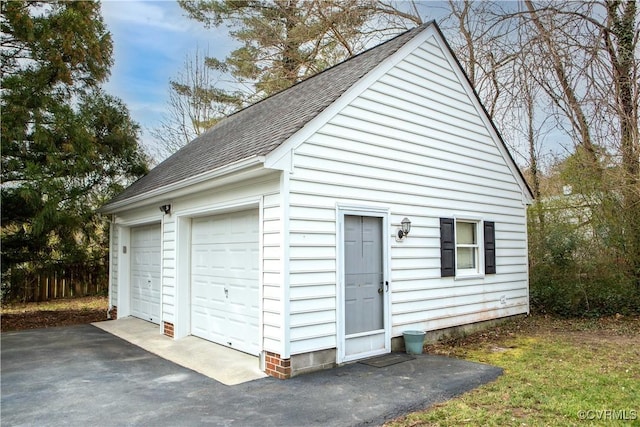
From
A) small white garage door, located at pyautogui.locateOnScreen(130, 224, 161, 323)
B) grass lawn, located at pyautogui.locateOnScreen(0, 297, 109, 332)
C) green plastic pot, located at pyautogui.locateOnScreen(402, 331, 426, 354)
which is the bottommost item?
grass lawn, located at pyautogui.locateOnScreen(0, 297, 109, 332)

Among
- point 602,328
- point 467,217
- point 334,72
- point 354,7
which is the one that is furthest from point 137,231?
point 602,328

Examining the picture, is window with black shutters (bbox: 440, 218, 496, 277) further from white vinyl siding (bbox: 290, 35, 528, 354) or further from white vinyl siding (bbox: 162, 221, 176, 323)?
white vinyl siding (bbox: 162, 221, 176, 323)

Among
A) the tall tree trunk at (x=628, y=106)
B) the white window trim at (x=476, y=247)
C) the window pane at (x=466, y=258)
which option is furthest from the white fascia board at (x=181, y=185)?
the tall tree trunk at (x=628, y=106)

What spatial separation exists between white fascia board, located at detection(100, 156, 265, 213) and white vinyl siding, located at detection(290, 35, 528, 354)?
61 centimetres

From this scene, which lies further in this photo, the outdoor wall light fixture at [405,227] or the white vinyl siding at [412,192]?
the outdoor wall light fixture at [405,227]

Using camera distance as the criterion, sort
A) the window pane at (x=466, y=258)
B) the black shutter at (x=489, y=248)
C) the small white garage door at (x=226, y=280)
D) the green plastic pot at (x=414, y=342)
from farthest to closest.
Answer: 1. the black shutter at (x=489, y=248)
2. the window pane at (x=466, y=258)
3. the green plastic pot at (x=414, y=342)
4. the small white garage door at (x=226, y=280)

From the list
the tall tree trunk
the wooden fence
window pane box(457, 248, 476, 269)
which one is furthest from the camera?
the wooden fence

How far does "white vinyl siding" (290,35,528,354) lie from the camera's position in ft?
19.0

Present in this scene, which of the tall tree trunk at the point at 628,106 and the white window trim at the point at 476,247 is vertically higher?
the tall tree trunk at the point at 628,106

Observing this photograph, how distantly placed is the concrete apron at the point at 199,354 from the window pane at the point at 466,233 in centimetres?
442

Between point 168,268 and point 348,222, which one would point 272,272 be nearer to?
point 348,222

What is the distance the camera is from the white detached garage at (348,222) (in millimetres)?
5691

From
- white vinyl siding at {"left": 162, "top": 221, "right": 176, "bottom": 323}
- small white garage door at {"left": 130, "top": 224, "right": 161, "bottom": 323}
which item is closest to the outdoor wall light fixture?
white vinyl siding at {"left": 162, "top": 221, "right": 176, "bottom": 323}

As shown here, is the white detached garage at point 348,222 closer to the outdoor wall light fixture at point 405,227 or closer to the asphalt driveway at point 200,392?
the outdoor wall light fixture at point 405,227
